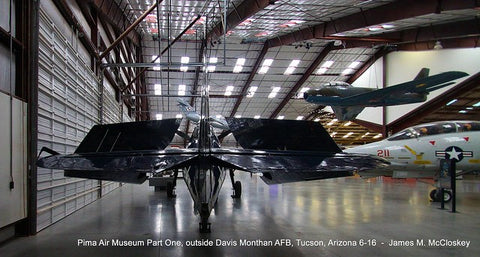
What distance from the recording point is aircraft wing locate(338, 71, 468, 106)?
534 inches

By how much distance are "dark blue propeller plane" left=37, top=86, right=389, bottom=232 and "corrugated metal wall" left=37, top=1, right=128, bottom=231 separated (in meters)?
1.43

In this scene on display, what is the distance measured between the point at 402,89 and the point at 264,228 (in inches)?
446

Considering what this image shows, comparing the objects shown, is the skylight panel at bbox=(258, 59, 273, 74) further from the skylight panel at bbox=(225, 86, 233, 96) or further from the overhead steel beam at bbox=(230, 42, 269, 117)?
the skylight panel at bbox=(225, 86, 233, 96)

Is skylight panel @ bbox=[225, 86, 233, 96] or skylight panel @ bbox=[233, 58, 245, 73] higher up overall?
skylight panel @ bbox=[233, 58, 245, 73]

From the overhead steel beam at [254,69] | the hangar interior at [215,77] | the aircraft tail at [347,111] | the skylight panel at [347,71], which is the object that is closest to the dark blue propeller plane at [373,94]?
the aircraft tail at [347,111]

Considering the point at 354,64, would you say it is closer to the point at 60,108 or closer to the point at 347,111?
the point at 347,111

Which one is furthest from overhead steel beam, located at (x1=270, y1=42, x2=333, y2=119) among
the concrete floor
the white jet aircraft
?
the concrete floor

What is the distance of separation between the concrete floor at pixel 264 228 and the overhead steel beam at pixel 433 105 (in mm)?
12850

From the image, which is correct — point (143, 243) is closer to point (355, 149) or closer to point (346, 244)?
point (346, 244)

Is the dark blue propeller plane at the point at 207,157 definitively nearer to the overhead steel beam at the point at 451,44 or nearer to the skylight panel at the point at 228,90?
the overhead steel beam at the point at 451,44

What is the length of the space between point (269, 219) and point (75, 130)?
17.4 feet

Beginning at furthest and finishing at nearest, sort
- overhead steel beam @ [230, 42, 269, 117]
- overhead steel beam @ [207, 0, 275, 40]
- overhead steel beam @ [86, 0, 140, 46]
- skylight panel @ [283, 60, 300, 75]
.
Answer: skylight panel @ [283, 60, 300, 75]
overhead steel beam @ [230, 42, 269, 117]
overhead steel beam @ [207, 0, 275, 40]
overhead steel beam @ [86, 0, 140, 46]

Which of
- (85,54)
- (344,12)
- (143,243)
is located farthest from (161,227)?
(344,12)

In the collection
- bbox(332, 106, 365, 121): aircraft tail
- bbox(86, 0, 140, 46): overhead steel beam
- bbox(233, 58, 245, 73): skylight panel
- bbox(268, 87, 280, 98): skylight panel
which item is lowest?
bbox(332, 106, 365, 121): aircraft tail
